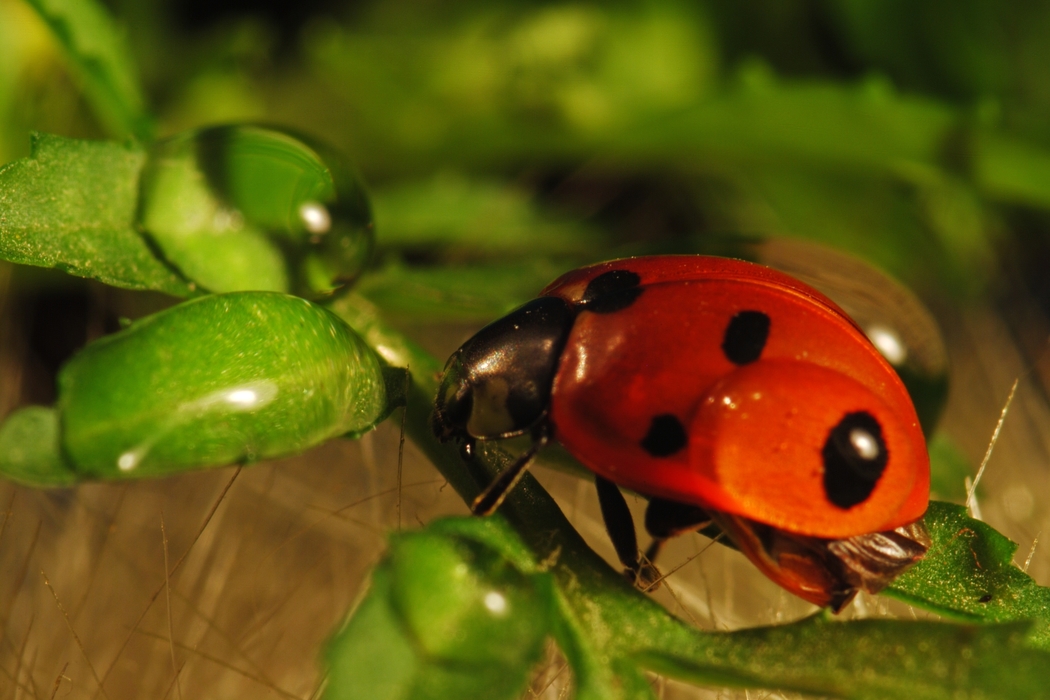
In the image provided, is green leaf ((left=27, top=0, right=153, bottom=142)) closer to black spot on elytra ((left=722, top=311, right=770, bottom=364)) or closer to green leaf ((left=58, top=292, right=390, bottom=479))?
green leaf ((left=58, top=292, right=390, bottom=479))

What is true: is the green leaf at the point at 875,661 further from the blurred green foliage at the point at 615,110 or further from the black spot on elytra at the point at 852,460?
the blurred green foliage at the point at 615,110

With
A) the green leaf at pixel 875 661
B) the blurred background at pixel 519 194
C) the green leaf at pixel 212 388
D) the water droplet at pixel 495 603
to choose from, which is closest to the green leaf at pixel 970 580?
the green leaf at pixel 875 661

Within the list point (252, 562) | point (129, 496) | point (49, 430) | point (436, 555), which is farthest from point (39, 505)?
point (436, 555)

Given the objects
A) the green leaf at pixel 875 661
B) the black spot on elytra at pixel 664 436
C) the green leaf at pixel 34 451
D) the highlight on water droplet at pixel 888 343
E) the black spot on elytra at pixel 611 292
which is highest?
the green leaf at pixel 34 451

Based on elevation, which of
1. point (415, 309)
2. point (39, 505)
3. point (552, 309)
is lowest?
point (39, 505)

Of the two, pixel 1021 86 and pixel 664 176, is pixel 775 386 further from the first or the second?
pixel 1021 86

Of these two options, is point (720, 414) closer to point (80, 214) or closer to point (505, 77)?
point (80, 214)

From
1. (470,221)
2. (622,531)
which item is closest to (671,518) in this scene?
(622,531)
